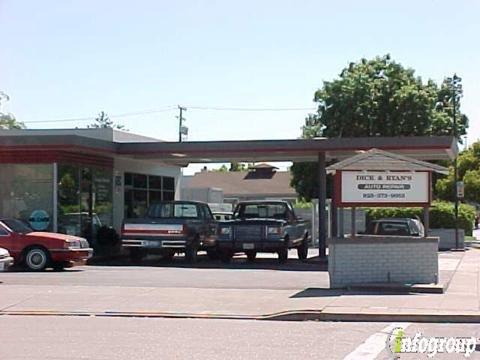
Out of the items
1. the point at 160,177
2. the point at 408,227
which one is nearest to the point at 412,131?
the point at 160,177

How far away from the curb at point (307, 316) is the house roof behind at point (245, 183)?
180 ft

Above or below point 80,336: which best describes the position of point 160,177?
above

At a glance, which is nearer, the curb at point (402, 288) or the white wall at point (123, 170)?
the curb at point (402, 288)

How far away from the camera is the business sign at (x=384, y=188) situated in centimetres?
1798

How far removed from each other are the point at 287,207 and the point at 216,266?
3286 mm

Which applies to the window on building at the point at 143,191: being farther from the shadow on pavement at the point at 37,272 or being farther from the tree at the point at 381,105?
the tree at the point at 381,105

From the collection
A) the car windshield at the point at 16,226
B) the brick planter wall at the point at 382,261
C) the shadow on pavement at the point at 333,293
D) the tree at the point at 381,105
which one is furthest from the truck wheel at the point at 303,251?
the tree at the point at 381,105

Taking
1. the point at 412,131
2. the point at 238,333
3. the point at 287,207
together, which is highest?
the point at 412,131

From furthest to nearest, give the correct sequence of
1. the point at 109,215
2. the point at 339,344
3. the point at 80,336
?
1. the point at 109,215
2. the point at 80,336
3. the point at 339,344

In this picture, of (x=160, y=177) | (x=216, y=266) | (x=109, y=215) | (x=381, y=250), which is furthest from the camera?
(x=160, y=177)

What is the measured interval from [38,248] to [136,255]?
13.5 ft

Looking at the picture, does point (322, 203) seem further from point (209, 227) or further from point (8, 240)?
point (8, 240)

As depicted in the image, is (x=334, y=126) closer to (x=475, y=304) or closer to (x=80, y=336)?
(x=475, y=304)

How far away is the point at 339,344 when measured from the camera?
443 inches
